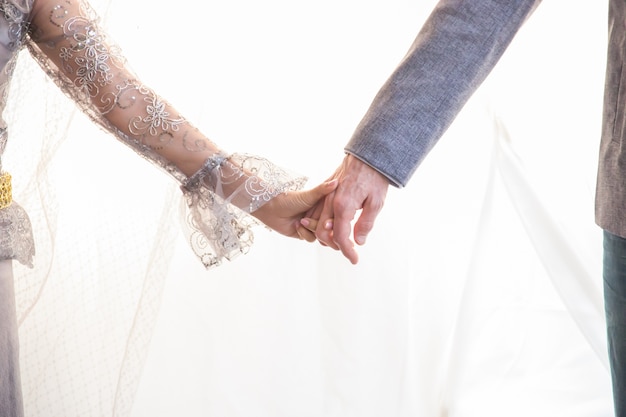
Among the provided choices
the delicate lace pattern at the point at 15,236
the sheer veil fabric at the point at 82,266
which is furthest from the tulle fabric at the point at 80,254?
the delicate lace pattern at the point at 15,236

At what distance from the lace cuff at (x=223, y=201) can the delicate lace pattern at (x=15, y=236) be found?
0.87 feet

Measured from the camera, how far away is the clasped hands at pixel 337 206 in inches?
55.3

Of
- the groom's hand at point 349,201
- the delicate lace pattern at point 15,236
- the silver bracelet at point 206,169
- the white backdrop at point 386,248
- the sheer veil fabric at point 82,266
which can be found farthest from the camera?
the white backdrop at point 386,248

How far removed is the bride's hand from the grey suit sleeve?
0.10 m

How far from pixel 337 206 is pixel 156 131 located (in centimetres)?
35

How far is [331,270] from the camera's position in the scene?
74.7 inches

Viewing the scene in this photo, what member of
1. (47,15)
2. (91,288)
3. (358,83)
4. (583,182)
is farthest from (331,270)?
Answer: (47,15)

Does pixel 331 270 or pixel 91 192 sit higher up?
pixel 91 192

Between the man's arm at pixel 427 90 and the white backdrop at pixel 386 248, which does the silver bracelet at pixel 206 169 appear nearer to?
the man's arm at pixel 427 90

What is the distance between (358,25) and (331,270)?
0.57 metres

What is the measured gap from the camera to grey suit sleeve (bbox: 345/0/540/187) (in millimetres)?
1361

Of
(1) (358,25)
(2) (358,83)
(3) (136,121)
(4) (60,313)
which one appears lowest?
(4) (60,313)

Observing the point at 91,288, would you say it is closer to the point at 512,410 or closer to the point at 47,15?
the point at 47,15

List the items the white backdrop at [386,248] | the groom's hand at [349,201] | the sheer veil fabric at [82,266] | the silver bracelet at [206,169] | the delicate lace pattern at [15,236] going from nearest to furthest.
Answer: the delicate lace pattern at [15,236] → the silver bracelet at [206,169] → the groom's hand at [349,201] → the sheer veil fabric at [82,266] → the white backdrop at [386,248]
